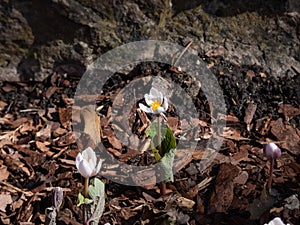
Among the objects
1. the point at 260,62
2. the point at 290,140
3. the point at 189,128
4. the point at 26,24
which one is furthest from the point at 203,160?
the point at 26,24

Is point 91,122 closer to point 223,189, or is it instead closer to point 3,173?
point 3,173

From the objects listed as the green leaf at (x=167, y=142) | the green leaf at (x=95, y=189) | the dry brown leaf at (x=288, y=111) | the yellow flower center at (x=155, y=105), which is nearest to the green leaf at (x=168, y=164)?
the green leaf at (x=167, y=142)

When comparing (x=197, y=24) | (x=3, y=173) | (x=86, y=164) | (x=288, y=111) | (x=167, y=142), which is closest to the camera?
(x=86, y=164)

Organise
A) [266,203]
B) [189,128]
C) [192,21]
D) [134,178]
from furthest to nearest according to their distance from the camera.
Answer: [192,21] → [189,128] → [134,178] → [266,203]

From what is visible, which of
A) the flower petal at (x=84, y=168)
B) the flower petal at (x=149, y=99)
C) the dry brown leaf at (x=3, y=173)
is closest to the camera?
the flower petal at (x=84, y=168)

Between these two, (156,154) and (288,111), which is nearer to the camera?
(156,154)

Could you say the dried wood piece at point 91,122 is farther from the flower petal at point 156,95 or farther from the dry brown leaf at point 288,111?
the dry brown leaf at point 288,111

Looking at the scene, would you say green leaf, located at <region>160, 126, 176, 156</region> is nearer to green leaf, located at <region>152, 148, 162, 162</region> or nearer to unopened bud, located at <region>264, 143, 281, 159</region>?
green leaf, located at <region>152, 148, 162, 162</region>

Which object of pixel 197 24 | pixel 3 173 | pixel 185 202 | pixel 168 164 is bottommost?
pixel 3 173

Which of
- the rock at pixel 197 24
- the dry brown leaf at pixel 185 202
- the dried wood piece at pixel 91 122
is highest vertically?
the rock at pixel 197 24

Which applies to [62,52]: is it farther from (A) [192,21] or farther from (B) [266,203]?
(B) [266,203]

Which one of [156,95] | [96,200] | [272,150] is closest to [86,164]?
[96,200]
